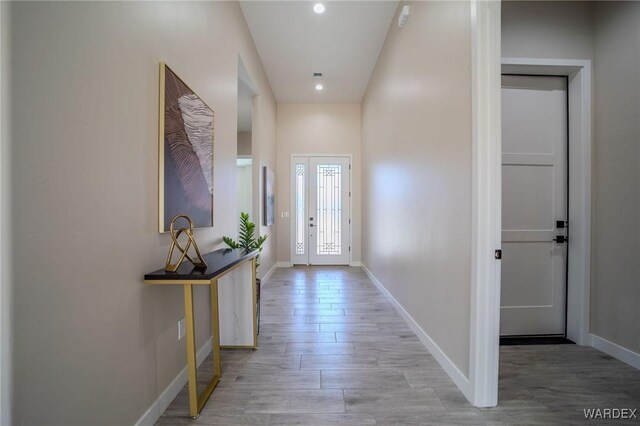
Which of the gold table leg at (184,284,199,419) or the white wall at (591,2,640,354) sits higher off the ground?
the white wall at (591,2,640,354)

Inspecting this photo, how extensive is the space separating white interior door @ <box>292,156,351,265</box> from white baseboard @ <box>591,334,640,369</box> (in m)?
3.96

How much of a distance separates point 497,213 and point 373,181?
2.99 meters

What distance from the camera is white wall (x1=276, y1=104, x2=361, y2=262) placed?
578cm

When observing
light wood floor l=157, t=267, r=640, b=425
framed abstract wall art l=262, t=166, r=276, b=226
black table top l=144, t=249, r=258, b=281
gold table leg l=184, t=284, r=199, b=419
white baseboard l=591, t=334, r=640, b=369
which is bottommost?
light wood floor l=157, t=267, r=640, b=425

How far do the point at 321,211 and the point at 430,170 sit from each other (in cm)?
373

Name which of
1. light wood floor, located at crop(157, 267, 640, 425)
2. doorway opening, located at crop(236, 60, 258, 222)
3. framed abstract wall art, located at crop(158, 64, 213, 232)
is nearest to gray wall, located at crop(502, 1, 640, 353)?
light wood floor, located at crop(157, 267, 640, 425)

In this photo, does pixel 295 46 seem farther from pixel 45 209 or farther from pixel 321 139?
pixel 45 209

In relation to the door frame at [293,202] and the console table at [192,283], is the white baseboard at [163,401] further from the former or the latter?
the door frame at [293,202]

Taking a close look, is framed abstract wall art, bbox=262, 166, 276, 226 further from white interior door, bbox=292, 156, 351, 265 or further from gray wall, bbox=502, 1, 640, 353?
gray wall, bbox=502, 1, 640, 353

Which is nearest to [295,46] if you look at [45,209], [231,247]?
[231,247]

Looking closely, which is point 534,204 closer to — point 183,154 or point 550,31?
point 550,31

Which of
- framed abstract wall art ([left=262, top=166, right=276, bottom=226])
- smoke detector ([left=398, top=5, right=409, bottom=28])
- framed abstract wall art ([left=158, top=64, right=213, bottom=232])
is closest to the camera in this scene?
→ framed abstract wall art ([left=158, top=64, right=213, bottom=232])

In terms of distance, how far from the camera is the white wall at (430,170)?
176 cm

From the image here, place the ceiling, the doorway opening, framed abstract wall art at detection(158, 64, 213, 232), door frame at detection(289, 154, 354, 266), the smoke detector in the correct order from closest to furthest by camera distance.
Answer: framed abstract wall art at detection(158, 64, 213, 232)
the smoke detector
the ceiling
the doorway opening
door frame at detection(289, 154, 354, 266)
